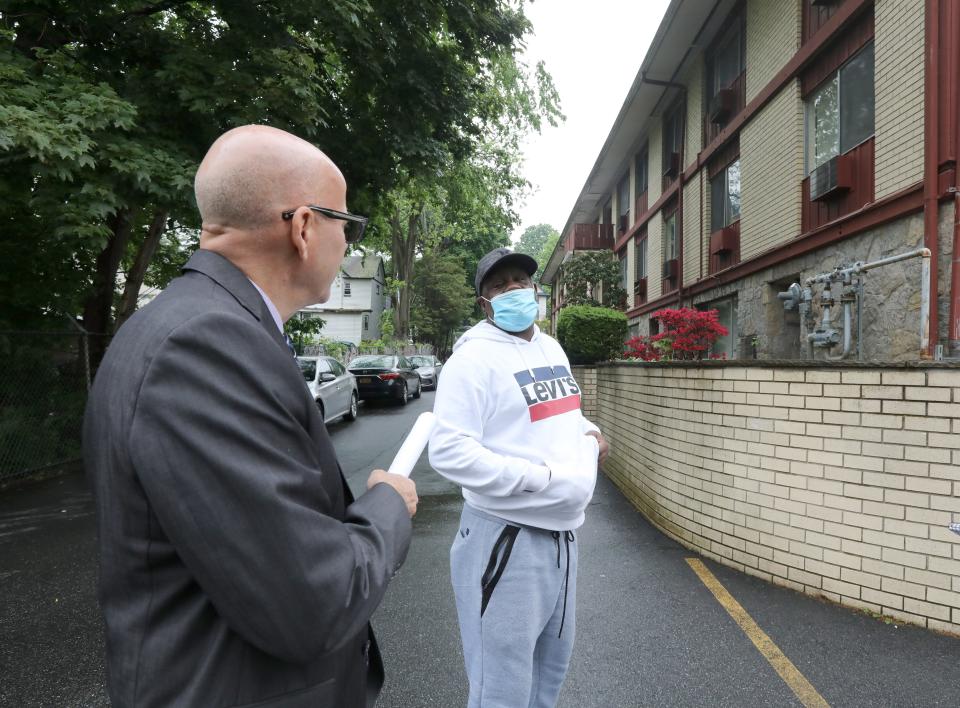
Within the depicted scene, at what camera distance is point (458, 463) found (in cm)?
194

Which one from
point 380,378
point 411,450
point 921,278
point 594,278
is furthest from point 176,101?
point 594,278

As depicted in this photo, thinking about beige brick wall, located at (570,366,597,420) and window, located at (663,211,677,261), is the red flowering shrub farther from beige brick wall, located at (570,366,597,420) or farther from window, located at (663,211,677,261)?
window, located at (663,211,677,261)

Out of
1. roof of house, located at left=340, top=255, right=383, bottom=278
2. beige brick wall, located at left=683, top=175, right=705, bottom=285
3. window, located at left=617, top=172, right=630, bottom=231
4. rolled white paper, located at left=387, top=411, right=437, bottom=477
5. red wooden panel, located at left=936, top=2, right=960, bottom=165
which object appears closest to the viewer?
rolled white paper, located at left=387, top=411, right=437, bottom=477

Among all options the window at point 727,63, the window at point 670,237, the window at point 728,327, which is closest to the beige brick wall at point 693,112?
the window at point 727,63

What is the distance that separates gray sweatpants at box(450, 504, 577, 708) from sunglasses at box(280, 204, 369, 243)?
1.15m

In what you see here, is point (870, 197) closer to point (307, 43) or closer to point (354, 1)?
point (354, 1)

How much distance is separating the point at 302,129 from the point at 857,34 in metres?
7.53

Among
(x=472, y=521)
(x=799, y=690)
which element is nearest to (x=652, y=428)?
(x=799, y=690)

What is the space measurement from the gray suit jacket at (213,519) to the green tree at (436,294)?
145 ft

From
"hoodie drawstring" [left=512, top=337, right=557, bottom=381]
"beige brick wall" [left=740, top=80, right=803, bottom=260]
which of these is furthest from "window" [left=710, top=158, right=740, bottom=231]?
"hoodie drawstring" [left=512, top=337, right=557, bottom=381]

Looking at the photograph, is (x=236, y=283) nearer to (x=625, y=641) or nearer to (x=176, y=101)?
(x=625, y=641)

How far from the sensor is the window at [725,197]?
477 inches

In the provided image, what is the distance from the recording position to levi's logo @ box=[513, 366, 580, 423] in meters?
2.10

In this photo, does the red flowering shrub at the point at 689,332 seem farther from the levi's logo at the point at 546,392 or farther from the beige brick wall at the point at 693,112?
the beige brick wall at the point at 693,112
